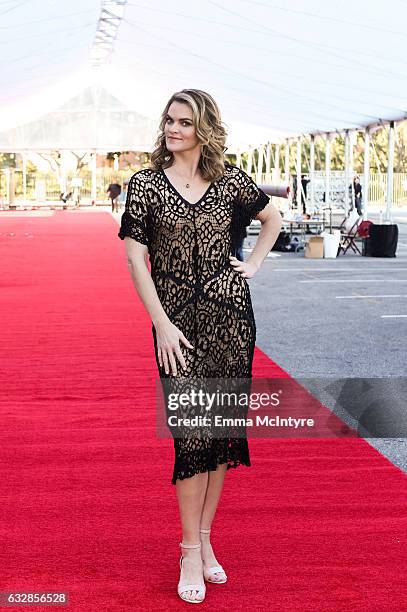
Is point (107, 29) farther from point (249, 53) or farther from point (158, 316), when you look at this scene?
point (158, 316)

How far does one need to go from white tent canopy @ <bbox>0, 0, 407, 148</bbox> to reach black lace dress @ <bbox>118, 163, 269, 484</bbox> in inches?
350

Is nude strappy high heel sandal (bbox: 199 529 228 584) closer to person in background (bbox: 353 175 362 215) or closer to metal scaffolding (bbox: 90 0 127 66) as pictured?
metal scaffolding (bbox: 90 0 127 66)

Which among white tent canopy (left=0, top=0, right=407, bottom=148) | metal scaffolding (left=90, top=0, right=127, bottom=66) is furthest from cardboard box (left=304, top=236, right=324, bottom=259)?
metal scaffolding (left=90, top=0, right=127, bottom=66)

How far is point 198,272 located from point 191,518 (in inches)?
33.0

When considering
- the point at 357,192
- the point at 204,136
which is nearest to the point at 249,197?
the point at 204,136

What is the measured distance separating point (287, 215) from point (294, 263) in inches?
276

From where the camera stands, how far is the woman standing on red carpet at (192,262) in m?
3.34

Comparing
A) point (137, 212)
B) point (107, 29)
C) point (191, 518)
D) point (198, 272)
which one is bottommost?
point (191, 518)

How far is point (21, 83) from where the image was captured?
2489cm

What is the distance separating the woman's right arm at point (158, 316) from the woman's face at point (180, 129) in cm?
34

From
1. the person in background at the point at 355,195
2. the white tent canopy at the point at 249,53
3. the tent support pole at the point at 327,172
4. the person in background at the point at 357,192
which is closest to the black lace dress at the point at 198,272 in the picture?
the white tent canopy at the point at 249,53

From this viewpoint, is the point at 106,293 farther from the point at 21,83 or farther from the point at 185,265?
the point at 21,83

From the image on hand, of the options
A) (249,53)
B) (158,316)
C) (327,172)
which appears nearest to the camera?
(158,316)

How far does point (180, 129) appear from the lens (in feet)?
11.0
